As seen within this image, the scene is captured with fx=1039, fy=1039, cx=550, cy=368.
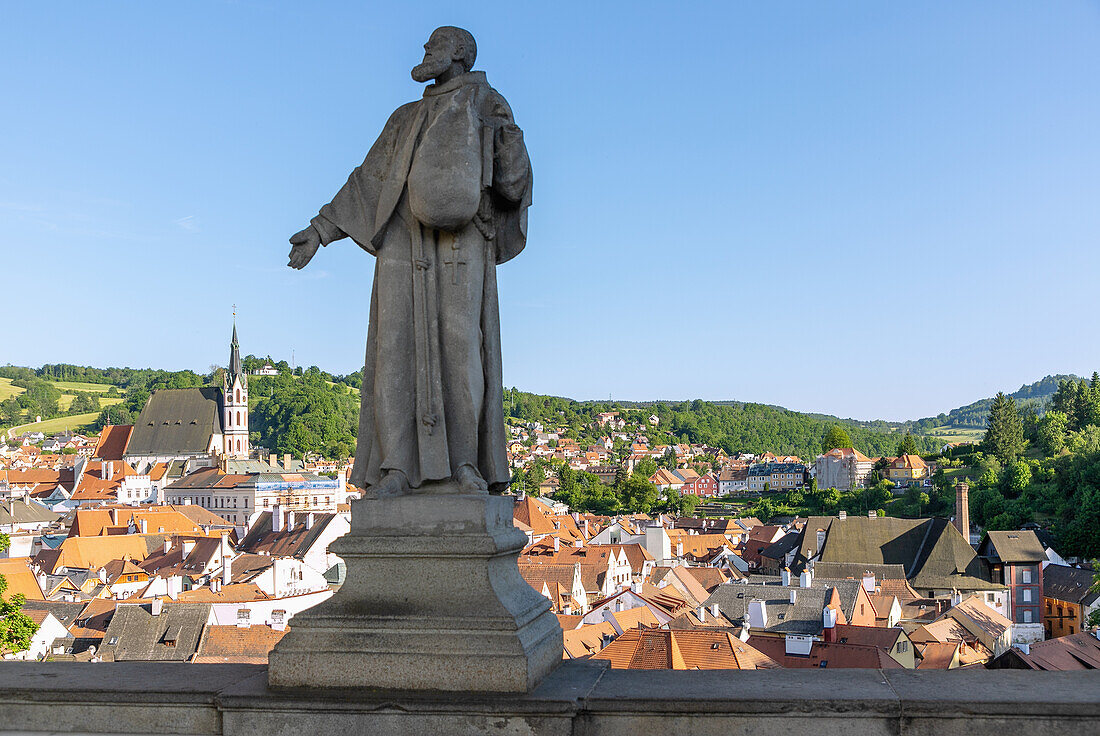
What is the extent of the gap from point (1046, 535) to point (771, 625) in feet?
163

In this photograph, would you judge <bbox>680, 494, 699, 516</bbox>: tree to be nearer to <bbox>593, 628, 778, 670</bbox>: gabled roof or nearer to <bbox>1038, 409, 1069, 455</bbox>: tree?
<bbox>1038, 409, 1069, 455</bbox>: tree

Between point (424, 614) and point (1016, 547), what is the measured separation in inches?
2554

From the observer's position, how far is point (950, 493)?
332 feet

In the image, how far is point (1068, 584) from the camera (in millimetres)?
57531

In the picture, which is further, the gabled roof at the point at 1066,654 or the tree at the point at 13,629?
the tree at the point at 13,629

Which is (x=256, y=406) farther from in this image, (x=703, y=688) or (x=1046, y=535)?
(x=703, y=688)

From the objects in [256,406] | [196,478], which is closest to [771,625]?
[196,478]

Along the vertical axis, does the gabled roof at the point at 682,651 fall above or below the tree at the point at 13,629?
below

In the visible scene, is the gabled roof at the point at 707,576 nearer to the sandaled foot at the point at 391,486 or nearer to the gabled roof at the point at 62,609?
the gabled roof at the point at 62,609

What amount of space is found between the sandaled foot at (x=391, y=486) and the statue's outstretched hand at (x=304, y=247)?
983mm

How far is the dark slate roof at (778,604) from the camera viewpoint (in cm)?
3706

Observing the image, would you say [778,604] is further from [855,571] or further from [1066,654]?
[855,571]

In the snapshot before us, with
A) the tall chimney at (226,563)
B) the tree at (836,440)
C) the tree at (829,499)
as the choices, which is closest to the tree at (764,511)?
the tree at (829,499)

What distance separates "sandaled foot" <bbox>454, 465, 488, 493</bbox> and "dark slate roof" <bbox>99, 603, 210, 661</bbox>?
89.3ft
